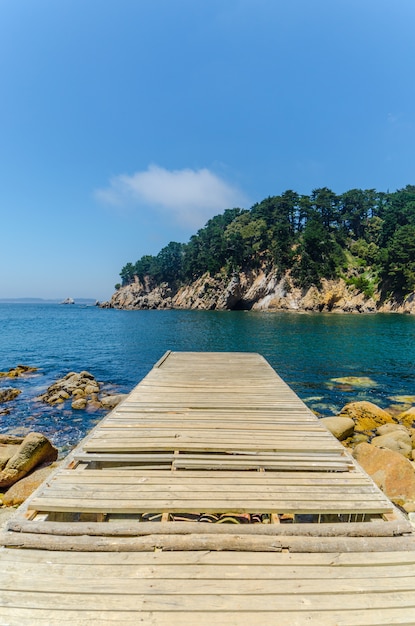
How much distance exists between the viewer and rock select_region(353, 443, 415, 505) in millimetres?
6988

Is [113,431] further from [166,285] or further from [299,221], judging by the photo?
[166,285]

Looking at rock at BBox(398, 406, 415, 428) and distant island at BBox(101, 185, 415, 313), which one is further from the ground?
distant island at BBox(101, 185, 415, 313)

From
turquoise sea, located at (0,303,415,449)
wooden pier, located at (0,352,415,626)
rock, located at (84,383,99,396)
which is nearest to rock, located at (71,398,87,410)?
turquoise sea, located at (0,303,415,449)

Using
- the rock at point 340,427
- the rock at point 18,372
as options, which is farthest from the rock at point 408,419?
the rock at point 18,372

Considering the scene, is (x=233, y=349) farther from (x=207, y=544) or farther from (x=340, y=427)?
(x=207, y=544)

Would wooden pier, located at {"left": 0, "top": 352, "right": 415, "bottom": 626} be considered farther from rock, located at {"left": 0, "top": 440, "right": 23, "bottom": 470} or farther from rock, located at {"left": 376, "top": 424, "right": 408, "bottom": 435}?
rock, located at {"left": 376, "top": 424, "right": 408, "bottom": 435}

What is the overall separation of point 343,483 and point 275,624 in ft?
7.53

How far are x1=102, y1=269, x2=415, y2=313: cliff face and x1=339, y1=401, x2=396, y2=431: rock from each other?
66.3 meters

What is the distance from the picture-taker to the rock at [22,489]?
23.6ft

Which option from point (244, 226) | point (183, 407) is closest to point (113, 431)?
point (183, 407)

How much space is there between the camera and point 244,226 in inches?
4131

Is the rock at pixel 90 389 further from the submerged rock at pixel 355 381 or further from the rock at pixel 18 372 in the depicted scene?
the submerged rock at pixel 355 381

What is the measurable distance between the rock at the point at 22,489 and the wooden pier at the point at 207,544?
3513mm

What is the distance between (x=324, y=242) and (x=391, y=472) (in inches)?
3117
